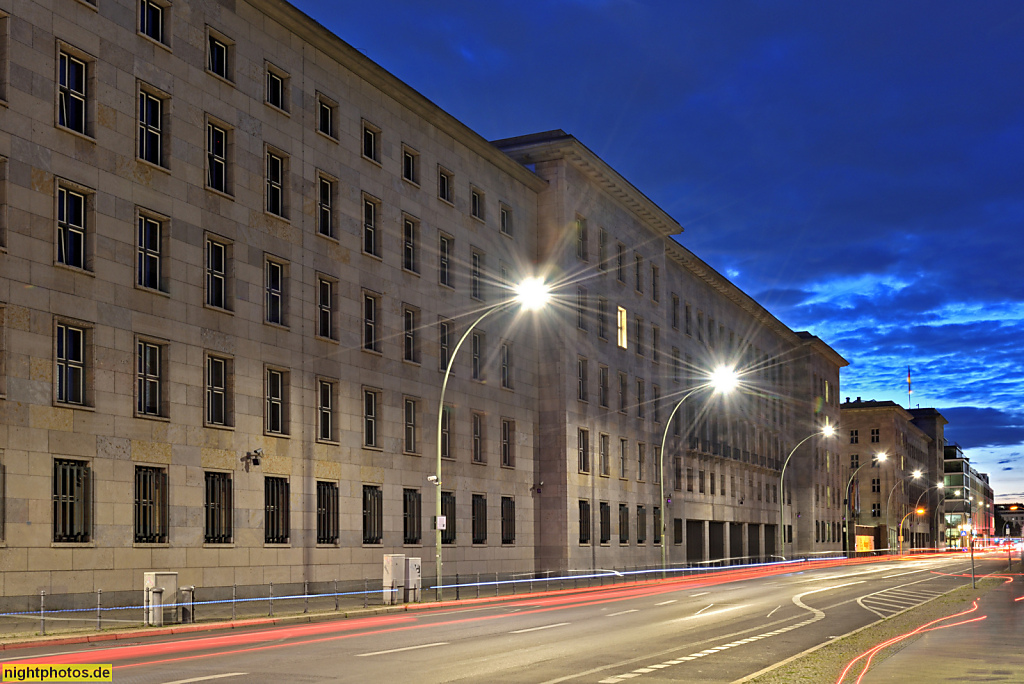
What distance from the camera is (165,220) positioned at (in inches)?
1288

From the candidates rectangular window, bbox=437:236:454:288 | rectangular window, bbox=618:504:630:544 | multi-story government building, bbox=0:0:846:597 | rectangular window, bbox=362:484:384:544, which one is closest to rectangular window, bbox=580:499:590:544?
multi-story government building, bbox=0:0:846:597

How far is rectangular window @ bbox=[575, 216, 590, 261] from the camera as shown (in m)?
59.9

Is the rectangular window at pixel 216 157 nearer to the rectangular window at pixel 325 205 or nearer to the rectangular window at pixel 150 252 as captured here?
the rectangular window at pixel 150 252

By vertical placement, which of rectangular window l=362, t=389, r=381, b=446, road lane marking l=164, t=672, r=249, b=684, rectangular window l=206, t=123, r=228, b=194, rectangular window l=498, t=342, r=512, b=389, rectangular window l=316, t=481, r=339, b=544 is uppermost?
rectangular window l=206, t=123, r=228, b=194

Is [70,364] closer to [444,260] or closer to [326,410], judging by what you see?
[326,410]

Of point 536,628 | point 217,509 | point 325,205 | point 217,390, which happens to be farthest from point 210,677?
point 325,205

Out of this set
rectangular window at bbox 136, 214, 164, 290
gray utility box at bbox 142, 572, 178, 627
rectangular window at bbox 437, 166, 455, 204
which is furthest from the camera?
rectangular window at bbox 437, 166, 455, 204

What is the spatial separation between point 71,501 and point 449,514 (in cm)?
2021

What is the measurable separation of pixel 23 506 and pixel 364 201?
19.0 metres

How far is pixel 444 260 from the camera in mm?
48594

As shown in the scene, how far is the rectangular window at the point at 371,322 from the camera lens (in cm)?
4219

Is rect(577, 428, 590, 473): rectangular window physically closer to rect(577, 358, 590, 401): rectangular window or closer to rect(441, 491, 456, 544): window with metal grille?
rect(577, 358, 590, 401): rectangular window

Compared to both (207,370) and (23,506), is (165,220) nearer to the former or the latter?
(207,370)

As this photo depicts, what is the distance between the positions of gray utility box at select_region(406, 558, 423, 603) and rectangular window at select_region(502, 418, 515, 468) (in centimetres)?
1660
